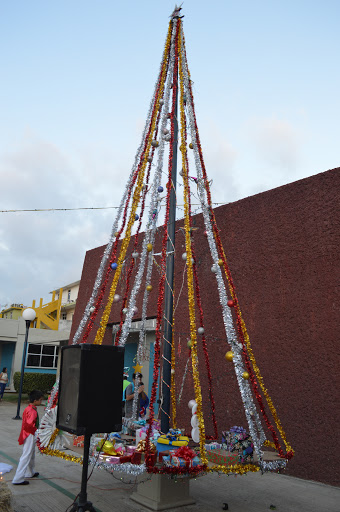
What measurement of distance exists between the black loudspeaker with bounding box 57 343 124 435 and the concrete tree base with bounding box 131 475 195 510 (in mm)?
1588

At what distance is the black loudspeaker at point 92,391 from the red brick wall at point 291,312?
3913 mm

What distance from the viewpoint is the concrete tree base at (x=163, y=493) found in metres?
5.26

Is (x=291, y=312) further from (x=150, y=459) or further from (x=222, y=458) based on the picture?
(x=150, y=459)

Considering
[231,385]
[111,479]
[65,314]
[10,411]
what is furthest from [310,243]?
[65,314]

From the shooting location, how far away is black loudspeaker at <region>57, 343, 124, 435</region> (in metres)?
4.05

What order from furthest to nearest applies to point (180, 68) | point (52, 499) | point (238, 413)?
point (238, 413) → point (180, 68) → point (52, 499)

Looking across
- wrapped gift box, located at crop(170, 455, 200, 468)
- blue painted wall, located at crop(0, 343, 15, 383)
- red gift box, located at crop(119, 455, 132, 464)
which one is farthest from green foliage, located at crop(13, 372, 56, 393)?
wrapped gift box, located at crop(170, 455, 200, 468)

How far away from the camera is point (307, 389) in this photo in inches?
275

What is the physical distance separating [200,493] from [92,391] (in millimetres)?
3045

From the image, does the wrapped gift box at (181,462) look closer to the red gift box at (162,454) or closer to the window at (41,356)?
the red gift box at (162,454)

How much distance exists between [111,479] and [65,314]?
95.9 feet

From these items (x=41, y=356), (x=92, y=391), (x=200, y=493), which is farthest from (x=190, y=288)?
(x=41, y=356)

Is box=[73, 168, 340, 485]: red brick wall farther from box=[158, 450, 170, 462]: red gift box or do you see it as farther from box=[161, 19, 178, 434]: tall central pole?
box=[158, 450, 170, 462]: red gift box

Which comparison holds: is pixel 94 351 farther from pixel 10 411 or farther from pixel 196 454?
pixel 10 411
